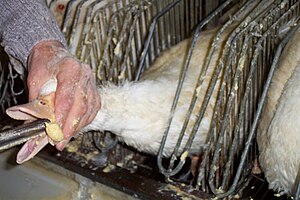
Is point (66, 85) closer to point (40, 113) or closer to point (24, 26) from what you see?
point (40, 113)

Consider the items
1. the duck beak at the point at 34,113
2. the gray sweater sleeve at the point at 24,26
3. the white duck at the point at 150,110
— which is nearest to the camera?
the duck beak at the point at 34,113

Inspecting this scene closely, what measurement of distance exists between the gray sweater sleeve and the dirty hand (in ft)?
0.18

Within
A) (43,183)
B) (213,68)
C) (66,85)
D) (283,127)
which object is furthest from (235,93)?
(43,183)

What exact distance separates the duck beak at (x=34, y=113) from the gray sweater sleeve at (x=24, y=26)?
0.19 m

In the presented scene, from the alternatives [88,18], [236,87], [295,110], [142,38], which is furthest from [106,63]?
[295,110]

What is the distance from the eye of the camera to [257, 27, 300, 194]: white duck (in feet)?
3.91

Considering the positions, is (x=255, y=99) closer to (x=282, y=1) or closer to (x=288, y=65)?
(x=288, y=65)

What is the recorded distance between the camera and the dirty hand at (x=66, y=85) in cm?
97

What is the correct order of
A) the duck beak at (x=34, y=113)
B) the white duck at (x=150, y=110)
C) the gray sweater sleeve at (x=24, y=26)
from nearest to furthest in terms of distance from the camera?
the duck beak at (x=34, y=113)
the gray sweater sleeve at (x=24, y=26)
the white duck at (x=150, y=110)

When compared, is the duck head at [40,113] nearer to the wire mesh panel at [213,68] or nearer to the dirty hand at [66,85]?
the dirty hand at [66,85]

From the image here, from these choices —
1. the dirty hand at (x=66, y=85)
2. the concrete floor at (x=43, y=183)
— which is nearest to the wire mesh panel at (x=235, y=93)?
the concrete floor at (x=43, y=183)

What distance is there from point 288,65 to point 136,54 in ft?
1.89

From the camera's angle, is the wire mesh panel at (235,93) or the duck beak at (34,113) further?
the wire mesh panel at (235,93)

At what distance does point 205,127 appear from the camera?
1389mm
